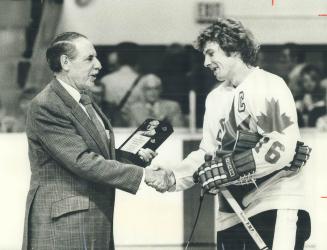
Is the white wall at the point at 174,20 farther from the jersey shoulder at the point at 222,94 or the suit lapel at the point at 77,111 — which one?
the suit lapel at the point at 77,111

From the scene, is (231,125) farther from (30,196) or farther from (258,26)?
(258,26)

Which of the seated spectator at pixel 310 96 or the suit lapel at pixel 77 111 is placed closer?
the suit lapel at pixel 77 111

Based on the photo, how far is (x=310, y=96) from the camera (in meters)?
5.37

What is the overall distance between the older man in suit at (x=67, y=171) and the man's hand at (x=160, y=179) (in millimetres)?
292

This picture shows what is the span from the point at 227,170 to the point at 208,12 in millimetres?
1605

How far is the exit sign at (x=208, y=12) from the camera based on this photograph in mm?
5176

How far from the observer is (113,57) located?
529cm

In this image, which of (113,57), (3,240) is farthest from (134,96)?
(3,240)

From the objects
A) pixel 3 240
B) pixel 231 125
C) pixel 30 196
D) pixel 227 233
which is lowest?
pixel 3 240

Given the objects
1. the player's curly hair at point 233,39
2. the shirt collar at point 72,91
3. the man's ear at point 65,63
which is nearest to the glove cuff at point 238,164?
the player's curly hair at point 233,39

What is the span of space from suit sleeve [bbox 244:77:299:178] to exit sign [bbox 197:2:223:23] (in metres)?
1.42

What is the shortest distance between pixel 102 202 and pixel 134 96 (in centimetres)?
150

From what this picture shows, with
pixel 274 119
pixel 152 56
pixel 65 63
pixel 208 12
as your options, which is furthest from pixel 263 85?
pixel 152 56

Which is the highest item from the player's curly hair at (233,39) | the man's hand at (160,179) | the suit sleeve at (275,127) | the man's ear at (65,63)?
the player's curly hair at (233,39)
